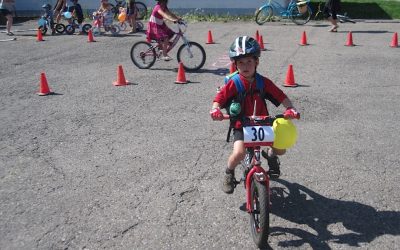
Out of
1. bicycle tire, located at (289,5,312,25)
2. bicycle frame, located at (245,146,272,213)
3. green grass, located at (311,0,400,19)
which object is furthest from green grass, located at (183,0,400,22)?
bicycle frame, located at (245,146,272,213)

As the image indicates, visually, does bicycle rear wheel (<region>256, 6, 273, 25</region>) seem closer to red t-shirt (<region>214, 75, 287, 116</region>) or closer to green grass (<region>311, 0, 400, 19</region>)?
green grass (<region>311, 0, 400, 19</region>)

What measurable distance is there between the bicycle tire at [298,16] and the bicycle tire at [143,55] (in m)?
9.92

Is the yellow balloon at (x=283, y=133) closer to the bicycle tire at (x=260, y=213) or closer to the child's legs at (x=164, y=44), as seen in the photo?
the bicycle tire at (x=260, y=213)

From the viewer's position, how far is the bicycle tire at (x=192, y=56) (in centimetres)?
1011

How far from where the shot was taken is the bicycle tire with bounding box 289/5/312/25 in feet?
61.2

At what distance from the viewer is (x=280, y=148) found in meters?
3.73

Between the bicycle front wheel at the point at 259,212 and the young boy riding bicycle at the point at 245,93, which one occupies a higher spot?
the young boy riding bicycle at the point at 245,93

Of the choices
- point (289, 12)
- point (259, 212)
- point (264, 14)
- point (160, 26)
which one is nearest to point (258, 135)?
point (259, 212)

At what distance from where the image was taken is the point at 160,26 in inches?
405

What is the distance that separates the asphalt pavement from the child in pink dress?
746 millimetres

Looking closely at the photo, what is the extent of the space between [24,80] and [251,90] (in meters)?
7.32

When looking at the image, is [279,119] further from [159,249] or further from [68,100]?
[68,100]

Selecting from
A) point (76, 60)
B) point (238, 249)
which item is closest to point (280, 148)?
point (238, 249)

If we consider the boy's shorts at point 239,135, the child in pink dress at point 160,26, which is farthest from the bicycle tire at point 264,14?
the boy's shorts at point 239,135
